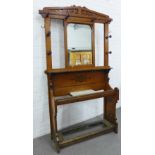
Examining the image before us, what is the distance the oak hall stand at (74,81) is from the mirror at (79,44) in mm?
56

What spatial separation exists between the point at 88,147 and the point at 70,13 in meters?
1.60

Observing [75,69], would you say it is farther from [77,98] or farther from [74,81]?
[77,98]

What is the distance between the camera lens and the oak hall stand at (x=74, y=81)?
1.95 m

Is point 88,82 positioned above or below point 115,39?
below

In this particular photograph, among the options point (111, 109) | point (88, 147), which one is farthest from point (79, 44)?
point (88, 147)

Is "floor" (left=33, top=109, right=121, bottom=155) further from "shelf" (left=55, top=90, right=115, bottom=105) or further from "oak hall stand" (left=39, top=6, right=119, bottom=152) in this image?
"shelf" (left=55, top=90, right=115, bottom=105)

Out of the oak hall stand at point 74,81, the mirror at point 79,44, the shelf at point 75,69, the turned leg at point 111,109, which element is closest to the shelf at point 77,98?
the oak hall stand at point 74,81

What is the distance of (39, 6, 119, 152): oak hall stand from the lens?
6.39 feet

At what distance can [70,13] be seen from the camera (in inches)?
→ 80.7

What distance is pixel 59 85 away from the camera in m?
2.11
